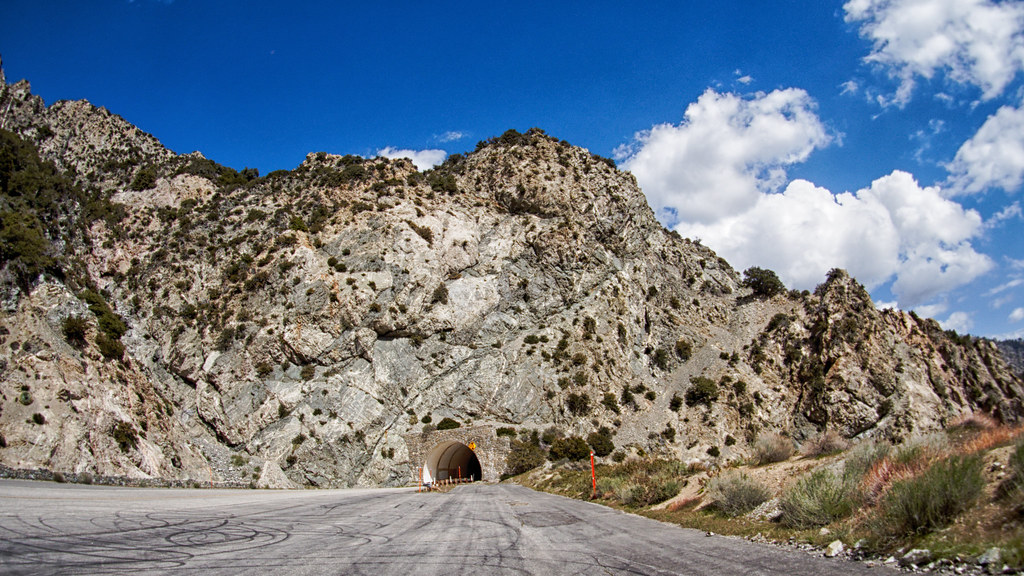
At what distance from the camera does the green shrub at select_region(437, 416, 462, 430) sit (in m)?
49.2

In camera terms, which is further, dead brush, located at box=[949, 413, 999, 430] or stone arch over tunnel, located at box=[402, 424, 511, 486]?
stone arch over tunnel, located at box=[402, 424, 511, 486]

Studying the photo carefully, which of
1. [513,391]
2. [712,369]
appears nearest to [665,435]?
[712,369]

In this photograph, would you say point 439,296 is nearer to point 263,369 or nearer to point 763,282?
point 263,369

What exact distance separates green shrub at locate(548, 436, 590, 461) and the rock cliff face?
3.74 m

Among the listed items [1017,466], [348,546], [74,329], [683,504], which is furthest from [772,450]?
[74,329]

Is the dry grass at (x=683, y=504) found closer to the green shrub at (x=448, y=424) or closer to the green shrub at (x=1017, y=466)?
the green shrub at (x=1017, y=466)

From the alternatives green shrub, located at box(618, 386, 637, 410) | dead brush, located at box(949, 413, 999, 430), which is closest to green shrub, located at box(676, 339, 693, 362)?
green shrub, located at box(618, 386, 637, 410)

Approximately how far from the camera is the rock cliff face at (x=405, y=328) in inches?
1778

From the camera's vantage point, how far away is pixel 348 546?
27.5ft

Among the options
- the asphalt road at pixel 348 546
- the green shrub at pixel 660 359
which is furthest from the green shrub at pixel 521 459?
the asphalt road at pixel 348 546

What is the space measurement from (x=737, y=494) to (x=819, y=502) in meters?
2.65

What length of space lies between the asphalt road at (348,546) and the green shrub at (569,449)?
35.7m

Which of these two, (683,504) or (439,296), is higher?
(439,296)

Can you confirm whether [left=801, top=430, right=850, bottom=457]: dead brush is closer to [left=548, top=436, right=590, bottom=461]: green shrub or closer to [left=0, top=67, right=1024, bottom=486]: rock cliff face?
[left=548, top=436, right=590, bottom=461]: green shrub
